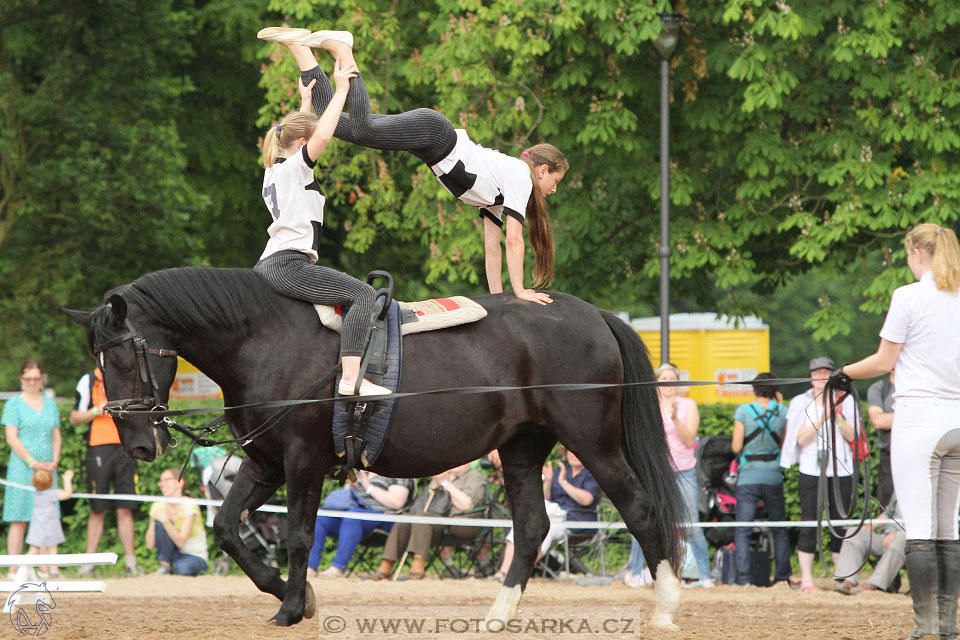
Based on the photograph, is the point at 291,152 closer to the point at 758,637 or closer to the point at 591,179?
the point at 758,637

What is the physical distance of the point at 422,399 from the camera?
6.33m

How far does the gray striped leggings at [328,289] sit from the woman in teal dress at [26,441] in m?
5.21

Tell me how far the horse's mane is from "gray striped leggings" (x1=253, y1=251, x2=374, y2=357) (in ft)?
0.42

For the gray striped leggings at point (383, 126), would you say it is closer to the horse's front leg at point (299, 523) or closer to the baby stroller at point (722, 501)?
the horse's front leg at point (299, 523)

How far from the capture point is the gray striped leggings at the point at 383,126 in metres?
6.22

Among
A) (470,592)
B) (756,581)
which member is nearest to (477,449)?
(470,592)

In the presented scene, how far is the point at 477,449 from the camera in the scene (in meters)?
6.52

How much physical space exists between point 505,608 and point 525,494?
0.68m

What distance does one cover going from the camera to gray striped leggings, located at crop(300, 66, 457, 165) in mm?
6219

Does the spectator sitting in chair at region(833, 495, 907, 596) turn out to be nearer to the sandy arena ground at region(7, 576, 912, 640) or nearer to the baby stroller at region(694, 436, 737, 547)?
the sandy arena ground at region(7, 576, 912, 640)

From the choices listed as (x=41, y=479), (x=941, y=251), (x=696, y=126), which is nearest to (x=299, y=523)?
(x=941, y=251)

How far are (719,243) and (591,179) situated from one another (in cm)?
205

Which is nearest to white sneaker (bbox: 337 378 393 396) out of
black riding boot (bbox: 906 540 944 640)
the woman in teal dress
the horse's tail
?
the horse's tail

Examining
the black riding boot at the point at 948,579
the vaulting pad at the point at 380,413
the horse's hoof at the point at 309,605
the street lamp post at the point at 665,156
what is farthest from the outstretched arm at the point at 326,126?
the street lamp post at the point at 665,156
